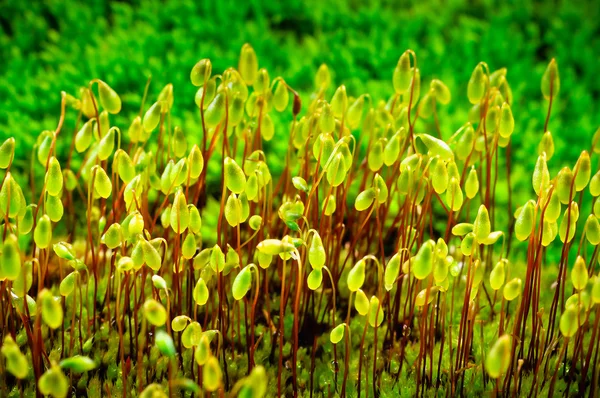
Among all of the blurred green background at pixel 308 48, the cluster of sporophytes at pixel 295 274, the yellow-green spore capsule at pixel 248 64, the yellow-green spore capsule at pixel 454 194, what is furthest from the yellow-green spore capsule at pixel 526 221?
the blurred green background at pixel 308 48

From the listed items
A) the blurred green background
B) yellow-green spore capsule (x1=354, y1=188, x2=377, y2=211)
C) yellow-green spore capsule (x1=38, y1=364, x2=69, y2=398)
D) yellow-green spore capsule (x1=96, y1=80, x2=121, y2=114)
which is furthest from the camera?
the blurred green background

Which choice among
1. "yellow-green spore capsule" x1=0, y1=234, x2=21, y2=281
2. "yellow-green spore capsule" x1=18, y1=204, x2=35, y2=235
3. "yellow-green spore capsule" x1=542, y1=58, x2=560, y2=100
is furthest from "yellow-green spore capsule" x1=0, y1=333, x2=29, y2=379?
"yellow-green spore capsule" x1=542, y1=58, x2=560, y2=100

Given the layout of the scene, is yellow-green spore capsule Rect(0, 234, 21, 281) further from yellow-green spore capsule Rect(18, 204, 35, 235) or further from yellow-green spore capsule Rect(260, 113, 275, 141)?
yellow-green spore capsule Rect(260, 113, 275, 141)

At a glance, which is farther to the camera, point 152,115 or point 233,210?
point 152,115

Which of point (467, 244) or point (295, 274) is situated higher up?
point (467, 244)

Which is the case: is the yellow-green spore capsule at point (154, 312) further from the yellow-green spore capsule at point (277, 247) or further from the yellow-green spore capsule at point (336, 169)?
the yellow-green spore capsule at point (336, 169)

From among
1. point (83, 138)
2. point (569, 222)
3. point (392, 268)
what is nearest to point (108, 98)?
point (83, 138)

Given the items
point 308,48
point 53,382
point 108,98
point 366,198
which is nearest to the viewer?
point 53,382

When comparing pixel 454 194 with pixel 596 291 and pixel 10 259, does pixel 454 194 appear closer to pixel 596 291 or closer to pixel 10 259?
pixel 596 291
